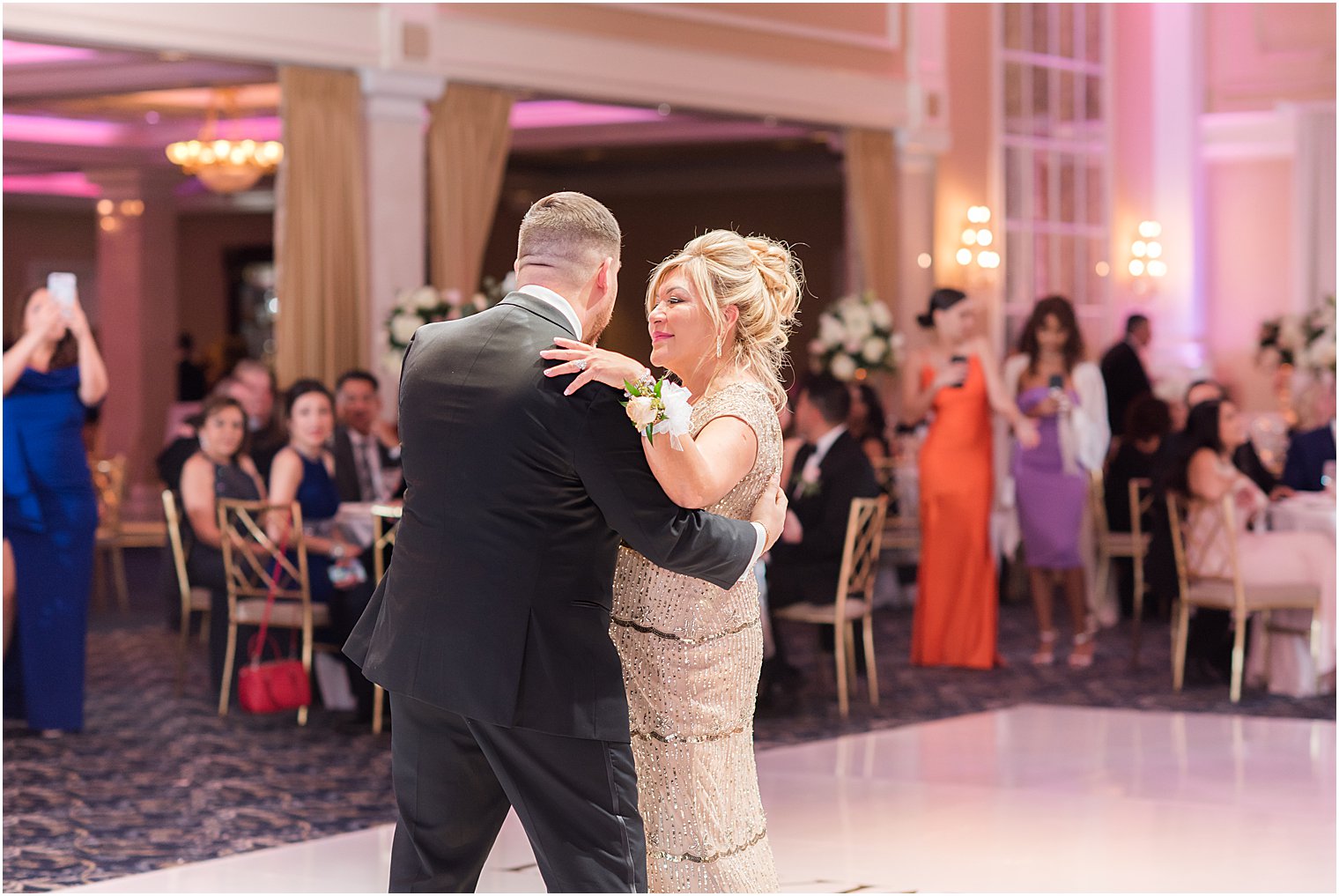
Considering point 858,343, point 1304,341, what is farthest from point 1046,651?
point 1304,341

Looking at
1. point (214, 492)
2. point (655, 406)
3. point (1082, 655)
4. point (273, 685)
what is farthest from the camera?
point (1082, 655)

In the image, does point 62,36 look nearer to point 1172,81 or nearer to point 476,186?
point 476,186

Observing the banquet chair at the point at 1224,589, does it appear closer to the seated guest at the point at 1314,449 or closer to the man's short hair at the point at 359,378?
the seated guest at the point at 1314,449

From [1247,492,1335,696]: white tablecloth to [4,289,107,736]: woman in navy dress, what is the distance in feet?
16.2

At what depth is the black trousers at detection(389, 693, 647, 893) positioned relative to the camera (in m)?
2.58

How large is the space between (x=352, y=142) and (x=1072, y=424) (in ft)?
13.0

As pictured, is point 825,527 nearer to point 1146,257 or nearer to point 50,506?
point 50,506

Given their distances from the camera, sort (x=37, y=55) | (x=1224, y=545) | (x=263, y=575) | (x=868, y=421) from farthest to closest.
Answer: (x=37, y=55), (x=868, y=421), (x=1224, y=545), (x=263, y=575)

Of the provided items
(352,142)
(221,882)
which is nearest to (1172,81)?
(352,142)

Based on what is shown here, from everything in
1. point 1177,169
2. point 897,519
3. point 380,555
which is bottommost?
point 897,519

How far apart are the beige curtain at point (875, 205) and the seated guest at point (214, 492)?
210 inches

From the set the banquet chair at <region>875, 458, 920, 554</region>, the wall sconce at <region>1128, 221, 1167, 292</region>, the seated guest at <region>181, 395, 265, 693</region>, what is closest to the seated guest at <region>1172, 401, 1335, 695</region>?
the banquet chair at <region>875, 458, 920, 554</region>

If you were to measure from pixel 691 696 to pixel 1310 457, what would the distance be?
21.7 ft

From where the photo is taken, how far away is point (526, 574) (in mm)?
2582
